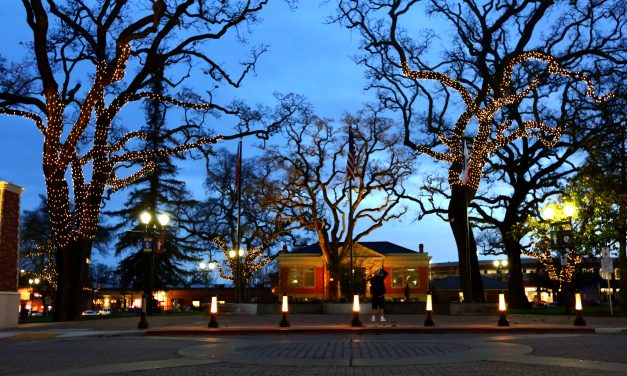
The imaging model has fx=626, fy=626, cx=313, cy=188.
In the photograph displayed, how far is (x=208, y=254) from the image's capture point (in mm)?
65688

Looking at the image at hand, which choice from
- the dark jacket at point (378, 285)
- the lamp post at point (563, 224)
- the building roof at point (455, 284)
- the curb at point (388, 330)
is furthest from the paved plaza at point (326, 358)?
the building roof at point (455, 284)

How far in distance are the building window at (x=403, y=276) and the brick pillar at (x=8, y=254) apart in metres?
49.4

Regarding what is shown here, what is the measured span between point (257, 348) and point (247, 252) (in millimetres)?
42988

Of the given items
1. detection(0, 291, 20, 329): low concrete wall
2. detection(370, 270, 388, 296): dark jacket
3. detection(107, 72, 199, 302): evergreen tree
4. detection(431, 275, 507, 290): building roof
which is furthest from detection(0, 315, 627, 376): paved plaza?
detection(431, 275, 507, 290): building roof

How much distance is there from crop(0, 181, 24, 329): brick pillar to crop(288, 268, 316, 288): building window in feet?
154

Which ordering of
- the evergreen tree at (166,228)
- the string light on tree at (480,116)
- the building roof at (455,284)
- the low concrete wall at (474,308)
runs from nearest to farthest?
the low concrete wall at (474,308) < the string light on tree at (480,116) < the evergreen tree at (166,228) < the building roof at (455,284)

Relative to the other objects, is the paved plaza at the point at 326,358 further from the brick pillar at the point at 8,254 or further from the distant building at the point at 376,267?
the distant building at the point at 376,267

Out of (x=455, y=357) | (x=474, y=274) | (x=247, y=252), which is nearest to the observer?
(x=455, y=357)

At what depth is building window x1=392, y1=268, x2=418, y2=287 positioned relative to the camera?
224 ft

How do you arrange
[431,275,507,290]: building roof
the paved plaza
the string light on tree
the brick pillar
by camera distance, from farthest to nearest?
[431,275,507,290]: building roof → the string light on tree → the brick pillar → the paved plaza

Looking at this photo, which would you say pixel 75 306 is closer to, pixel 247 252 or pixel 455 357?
pixel 455 357

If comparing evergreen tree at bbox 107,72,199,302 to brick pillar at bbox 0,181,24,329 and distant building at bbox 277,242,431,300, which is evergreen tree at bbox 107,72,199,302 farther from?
brick pillar at bbox 0,181,24,329

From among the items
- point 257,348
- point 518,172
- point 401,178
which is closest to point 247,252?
point 401,178

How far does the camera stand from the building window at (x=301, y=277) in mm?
69250
